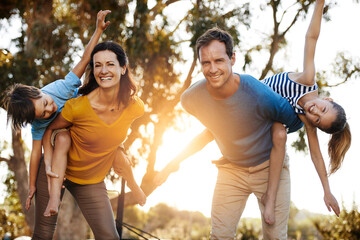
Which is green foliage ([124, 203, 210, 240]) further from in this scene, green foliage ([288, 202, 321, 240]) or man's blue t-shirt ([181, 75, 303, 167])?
man's blue t-shirt ([181, 75, 303, 167])

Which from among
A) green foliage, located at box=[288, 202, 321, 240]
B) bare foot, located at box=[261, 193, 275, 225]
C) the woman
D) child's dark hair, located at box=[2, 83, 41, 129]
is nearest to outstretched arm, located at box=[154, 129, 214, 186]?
the woman

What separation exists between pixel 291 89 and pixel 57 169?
180 centimetres

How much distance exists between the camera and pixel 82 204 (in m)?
2.95

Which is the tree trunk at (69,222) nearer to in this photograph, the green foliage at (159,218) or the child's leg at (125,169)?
the child's leg at (125,169)

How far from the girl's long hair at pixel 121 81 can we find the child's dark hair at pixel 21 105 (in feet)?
1.19

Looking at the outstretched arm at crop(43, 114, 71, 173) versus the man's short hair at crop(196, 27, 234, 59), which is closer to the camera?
the man's short hair at crop(196, 27, 234, 59)

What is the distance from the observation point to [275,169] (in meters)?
2.69

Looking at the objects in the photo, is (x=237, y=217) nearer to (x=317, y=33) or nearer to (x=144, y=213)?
(x=317, y=33)

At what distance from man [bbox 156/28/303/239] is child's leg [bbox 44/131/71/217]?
92 cm

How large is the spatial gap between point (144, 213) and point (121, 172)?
34905mm

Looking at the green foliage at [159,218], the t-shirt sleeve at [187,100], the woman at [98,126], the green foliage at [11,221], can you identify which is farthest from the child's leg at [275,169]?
the green foliage at [159,218]

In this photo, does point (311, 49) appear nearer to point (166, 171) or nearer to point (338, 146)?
point (338, 146)

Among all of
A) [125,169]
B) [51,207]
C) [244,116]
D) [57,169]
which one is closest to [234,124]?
[244,116]

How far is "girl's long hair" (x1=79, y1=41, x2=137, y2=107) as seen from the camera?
2.88 metres
